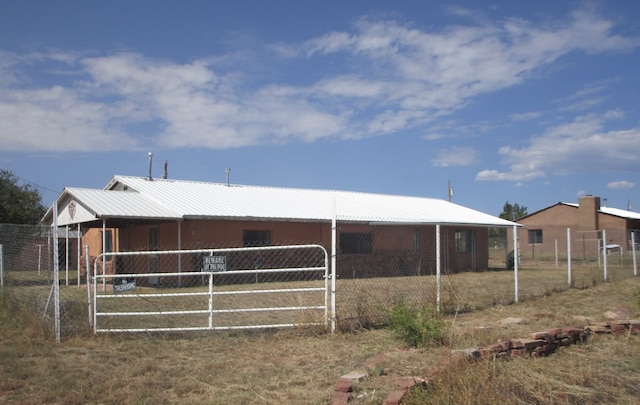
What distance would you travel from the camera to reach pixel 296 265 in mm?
22438

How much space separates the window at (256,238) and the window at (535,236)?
28627mm

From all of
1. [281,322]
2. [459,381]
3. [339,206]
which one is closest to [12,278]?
[281,322]

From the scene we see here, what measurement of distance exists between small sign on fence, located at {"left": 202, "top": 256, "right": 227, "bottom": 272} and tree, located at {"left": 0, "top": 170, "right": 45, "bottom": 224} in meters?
23.7

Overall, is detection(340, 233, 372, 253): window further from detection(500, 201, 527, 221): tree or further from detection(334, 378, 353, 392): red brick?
detection(500, 201, 527, 221): tree

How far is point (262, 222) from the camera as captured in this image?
22719mm

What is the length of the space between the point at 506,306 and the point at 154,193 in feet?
48.3

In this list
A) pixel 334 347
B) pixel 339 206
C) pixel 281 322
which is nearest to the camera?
pixel 334 347

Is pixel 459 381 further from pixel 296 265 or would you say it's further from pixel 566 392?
pixel 296 265

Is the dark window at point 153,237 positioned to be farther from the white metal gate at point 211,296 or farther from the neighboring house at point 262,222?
the white metal gate at point 211,296

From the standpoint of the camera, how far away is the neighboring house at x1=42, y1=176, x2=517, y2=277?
20297mm

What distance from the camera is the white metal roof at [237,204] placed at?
64.2ft

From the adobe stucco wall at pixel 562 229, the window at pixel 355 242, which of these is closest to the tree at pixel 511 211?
the adobe stucco wall at pixel 562 229

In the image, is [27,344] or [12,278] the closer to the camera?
[27,344]

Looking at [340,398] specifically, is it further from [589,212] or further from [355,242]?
[589,212]
